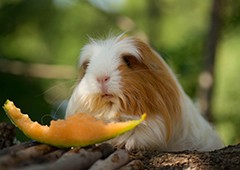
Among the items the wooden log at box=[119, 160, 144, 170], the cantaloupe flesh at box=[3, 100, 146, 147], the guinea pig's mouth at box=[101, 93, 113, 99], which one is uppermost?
the guinea pig's mouth at box=[101, 93, 113, 99]

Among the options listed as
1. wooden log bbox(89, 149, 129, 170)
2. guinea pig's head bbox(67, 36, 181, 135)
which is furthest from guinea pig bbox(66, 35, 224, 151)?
wooden log bbox(89, 149, 129, 170)

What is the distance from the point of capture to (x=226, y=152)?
60.9 inches

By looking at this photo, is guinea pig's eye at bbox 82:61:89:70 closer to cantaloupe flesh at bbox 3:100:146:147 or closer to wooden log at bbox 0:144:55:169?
cantaloupe flesh at bbox 3:100:146:147

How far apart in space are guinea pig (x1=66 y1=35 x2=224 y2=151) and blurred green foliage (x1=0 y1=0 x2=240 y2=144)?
2.20 metres

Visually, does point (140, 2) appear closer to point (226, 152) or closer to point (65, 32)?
point (65, 32)

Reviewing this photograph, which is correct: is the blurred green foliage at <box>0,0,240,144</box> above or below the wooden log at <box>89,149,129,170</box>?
above

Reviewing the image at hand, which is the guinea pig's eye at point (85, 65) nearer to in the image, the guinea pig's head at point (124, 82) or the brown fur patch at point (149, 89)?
the guinea pig's head at point (124, 82)

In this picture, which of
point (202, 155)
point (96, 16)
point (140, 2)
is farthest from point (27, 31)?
point (202, 155)

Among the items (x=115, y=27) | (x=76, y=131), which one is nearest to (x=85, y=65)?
(x=76, y=131)

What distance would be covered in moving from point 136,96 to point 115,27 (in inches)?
96.1

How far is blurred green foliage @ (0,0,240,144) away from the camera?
4512 mm

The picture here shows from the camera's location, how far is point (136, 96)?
185 centimetres

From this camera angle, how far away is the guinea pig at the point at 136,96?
1836 millimetres

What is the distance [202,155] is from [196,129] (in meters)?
0.50
